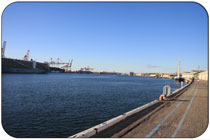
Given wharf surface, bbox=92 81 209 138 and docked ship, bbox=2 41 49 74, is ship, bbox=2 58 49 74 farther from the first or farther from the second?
wharf surface, bbox=92 81 209 138

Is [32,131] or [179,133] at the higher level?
[179,133]

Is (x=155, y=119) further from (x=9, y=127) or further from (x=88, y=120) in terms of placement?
(x=9, y=127)

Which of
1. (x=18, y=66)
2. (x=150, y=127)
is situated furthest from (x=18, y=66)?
(x=150, y=127)

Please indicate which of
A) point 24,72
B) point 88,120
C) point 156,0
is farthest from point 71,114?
point 24,72

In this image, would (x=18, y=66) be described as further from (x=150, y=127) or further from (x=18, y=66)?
(x=150, y=127)

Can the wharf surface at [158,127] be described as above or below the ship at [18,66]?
below

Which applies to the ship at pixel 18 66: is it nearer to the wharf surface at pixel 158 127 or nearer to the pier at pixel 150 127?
the pier at pixel 150 127

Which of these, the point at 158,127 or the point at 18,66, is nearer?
the point at 158,127

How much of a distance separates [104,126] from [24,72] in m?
164

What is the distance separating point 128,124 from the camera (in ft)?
27.1

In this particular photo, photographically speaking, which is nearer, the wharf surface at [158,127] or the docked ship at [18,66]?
the wharf surface at [158,127]

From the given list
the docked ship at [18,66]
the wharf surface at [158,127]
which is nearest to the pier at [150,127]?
the wharf surface at [158,127]

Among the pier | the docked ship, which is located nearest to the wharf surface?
the pier

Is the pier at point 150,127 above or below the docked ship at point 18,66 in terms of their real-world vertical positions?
below
